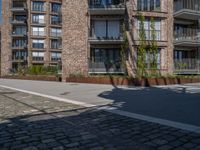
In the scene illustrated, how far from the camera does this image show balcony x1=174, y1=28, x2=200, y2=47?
28047mm

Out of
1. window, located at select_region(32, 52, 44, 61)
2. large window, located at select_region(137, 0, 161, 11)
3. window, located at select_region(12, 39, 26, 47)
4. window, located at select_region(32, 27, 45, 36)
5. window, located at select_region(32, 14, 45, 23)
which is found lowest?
window, located at select_region(32, 52, 44, 61)

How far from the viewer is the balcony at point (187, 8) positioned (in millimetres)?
27891

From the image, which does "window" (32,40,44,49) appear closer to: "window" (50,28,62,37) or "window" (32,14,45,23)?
"window" (50,28,62,37)

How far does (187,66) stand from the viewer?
28.6 metres

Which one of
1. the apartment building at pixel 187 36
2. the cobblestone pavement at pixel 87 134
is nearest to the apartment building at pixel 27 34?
the apartment building at pixel 187 36

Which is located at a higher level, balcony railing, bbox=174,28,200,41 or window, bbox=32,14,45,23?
window, bbox=32,14,45,23

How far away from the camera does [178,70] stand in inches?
1113

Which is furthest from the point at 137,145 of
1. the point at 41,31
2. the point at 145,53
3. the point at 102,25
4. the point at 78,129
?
the point at 41,31

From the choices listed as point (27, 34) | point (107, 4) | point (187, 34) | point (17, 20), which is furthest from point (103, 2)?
point (17, 20)

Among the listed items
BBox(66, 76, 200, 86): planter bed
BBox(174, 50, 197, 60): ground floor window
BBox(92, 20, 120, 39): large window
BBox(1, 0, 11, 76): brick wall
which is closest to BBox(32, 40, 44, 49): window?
BBox(1, 0, 11, 76): brick wall

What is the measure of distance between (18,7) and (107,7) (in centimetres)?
3747

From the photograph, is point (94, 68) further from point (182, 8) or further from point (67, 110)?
point (67, 110)

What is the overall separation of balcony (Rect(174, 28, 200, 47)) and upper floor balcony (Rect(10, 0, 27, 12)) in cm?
3900

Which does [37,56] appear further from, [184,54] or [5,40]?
[184,54]
